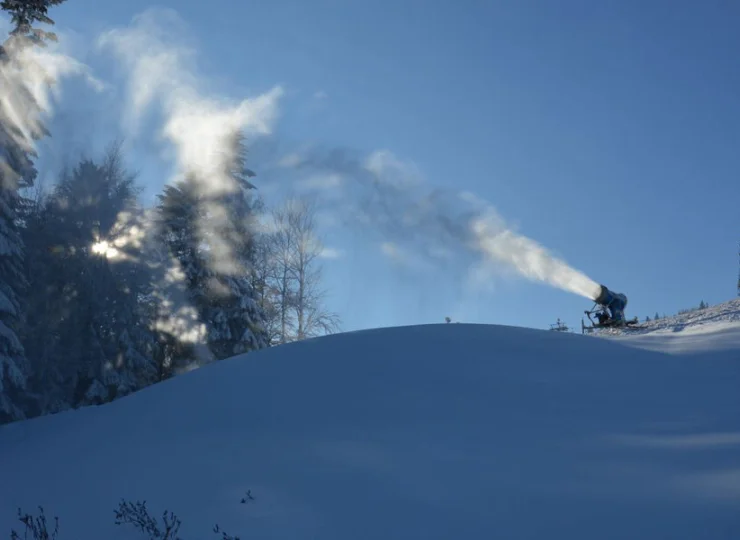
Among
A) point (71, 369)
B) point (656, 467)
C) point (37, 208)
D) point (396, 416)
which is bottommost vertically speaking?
point (656, 467)

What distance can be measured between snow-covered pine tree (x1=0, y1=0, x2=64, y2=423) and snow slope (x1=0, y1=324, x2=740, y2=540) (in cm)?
397

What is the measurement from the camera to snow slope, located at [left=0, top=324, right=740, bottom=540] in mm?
5242

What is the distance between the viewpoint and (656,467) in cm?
571

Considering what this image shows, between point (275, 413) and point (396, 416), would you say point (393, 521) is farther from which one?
Result: point (275, 413)

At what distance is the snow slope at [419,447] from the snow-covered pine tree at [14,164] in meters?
3.97

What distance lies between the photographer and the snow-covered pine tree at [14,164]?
15.2m

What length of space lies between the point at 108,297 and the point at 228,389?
1513 cm

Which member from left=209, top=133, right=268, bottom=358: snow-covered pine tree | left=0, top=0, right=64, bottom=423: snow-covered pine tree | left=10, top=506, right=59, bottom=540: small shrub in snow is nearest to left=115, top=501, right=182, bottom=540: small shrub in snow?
left=10, top=506, right=59, bottom=540: small shrub in snow

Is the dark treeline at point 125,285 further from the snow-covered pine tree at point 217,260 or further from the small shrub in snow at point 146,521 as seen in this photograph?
the small shrub in snow at point 146,521

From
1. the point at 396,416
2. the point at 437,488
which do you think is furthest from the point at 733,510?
the point at 396,416

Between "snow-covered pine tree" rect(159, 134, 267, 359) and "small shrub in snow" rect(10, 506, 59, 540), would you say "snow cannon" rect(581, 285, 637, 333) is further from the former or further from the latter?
"small shrub in snow" rect(10, 506, 59, 540)

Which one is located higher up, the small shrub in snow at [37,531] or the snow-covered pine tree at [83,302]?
the snow-covered pine tree at [83,302]

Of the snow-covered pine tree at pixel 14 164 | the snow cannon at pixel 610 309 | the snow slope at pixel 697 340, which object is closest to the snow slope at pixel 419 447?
the snow slope at pixel 697 340

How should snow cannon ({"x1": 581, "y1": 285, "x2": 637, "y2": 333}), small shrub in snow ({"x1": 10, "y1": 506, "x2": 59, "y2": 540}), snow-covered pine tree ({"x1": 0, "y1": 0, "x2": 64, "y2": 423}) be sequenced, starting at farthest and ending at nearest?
snow cannon ({"x1": 581, "y1": 285, "x2": 637, "y2": 333})
snow-covered pine tree ({"x1": 0, "y1": 0, "x2": 64, "y2": 423})
small shrub in snow ({"x1": 10, "y1": 506, "x2": 59, "y2": 540})
